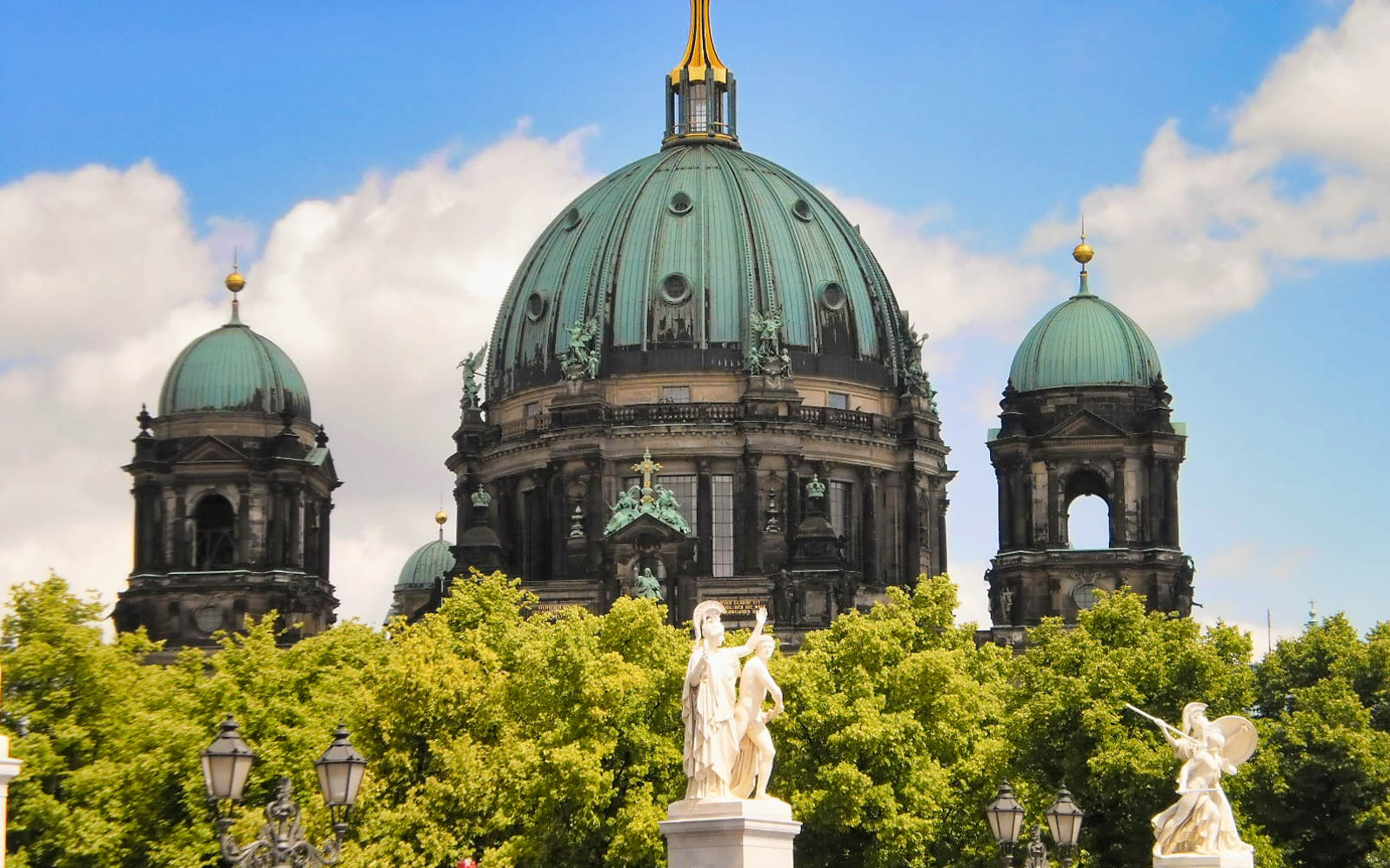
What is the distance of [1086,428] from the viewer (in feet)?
398

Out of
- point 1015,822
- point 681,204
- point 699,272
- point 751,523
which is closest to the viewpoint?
point 1015,822

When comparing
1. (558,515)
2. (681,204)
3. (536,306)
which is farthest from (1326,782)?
(536,306)

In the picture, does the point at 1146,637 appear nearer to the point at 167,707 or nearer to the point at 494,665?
the point at 494,665

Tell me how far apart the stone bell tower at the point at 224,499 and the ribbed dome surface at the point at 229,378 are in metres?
0.04

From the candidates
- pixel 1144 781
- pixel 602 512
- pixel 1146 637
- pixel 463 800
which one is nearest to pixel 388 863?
pixel 463 800

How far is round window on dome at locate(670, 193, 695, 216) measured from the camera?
128 metres

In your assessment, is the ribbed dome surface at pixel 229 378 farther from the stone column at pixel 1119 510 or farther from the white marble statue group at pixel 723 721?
the white marble statue group at pixel 723 721

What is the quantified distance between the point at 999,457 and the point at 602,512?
56.5 feet

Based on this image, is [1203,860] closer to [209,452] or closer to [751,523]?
[751,523]

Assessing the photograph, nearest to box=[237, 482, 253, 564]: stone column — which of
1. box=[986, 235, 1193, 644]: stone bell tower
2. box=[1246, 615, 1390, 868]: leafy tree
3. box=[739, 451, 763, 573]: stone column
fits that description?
box=[739, 451, 763, 573]: stone column

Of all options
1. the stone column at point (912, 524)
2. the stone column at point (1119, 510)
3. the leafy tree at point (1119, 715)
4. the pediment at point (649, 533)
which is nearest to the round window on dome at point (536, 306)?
the pediment at point (649, 533)

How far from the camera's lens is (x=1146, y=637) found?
272 ft

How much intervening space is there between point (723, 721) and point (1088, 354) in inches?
3284

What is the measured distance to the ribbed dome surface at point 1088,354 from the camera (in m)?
122
